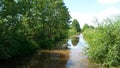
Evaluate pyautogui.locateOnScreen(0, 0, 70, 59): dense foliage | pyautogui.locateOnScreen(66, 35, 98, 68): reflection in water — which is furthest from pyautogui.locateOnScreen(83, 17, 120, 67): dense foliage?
pyautogui.locateOnScreen(0, 0, 70, 59): dense foliage

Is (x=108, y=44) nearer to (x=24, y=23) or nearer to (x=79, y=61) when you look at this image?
(x=79, y=61)

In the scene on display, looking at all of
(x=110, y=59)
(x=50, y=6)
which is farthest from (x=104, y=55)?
(x=50, y=6)

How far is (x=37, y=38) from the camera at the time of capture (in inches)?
1428

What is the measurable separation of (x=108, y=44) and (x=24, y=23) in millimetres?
13682

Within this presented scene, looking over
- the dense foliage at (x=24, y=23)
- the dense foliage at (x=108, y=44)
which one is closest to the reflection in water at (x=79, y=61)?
the dense foliage at (x=108, y=44)

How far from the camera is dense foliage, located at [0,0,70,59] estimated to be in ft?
71.2

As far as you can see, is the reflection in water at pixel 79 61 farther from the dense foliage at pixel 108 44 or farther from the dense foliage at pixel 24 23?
the dense foliage at pixel 24 23

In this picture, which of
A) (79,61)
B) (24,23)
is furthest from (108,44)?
(24,23)

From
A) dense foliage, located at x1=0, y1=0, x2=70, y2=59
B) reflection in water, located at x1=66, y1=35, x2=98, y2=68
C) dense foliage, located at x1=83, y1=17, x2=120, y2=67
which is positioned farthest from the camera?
dense foliage, located at x1=0, y1=0, x2=70, y2=59

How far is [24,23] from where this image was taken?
1188 inches

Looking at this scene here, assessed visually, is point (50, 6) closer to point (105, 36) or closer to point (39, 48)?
point (39, 48)

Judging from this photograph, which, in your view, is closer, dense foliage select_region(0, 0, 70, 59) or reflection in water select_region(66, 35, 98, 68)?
reflection in water select_region(66, 35, 98, 68)

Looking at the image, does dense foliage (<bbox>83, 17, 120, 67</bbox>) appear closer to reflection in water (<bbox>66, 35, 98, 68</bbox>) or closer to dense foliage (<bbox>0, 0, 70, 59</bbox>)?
reflection in water (<bbox>66, 35, 98, 68</bbox>)

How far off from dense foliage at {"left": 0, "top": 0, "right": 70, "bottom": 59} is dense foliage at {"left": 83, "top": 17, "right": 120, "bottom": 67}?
751 cm
